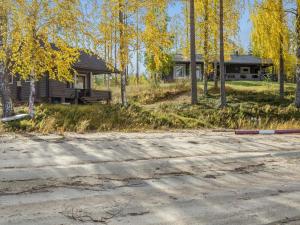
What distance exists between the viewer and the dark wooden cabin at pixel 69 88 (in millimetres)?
28922

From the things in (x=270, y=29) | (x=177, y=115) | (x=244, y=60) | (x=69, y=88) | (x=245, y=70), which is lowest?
(x=177, y=115)

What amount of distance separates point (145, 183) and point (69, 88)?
980 inches

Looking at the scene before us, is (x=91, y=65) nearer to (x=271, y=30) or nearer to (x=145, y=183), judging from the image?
(x=271, y=30)

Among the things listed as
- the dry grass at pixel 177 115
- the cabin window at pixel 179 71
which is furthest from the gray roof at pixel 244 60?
the dry grass at pixel 177 115

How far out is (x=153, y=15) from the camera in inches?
896

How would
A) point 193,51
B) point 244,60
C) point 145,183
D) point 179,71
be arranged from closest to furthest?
point 145,183 < point 193,51 < point 179,71 < point 244,60

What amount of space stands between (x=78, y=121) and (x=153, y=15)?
9.11 meters

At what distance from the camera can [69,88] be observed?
30734 mm

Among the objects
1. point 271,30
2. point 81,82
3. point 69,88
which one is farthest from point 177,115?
point 81,82

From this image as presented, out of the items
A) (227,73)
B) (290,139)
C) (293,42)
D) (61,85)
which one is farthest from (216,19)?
(227,73)

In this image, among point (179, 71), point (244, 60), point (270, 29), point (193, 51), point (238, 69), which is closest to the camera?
point (193, 51)

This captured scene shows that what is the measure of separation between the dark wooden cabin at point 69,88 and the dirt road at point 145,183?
17967mm

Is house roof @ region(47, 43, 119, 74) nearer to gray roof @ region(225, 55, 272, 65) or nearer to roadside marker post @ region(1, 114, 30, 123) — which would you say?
roadside marker post @ region(1, 114, 30, 123)

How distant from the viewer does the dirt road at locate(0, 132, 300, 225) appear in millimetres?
5043
